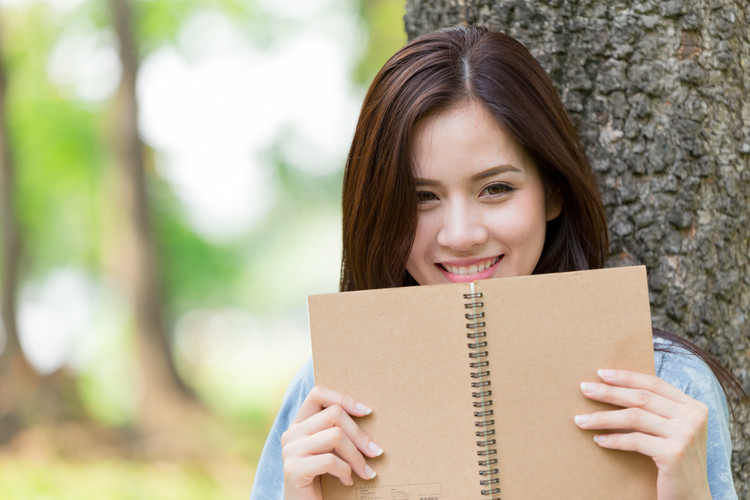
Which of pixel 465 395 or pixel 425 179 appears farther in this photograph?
pixel 425 179

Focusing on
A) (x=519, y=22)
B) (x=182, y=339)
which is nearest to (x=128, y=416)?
(x=182, y=339)

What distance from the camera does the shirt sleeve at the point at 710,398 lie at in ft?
5.52

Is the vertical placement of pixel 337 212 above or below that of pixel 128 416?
above

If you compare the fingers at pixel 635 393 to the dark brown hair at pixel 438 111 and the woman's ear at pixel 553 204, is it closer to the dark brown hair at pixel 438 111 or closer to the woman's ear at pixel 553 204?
the dark brown hair at pixel 438 111

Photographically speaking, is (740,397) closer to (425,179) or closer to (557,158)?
(557,158)

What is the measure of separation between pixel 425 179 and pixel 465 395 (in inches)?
20.4

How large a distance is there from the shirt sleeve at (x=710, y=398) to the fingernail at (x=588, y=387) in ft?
1.16

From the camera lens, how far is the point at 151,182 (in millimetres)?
13773

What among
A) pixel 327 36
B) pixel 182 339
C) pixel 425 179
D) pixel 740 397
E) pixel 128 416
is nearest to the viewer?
pixel 425 179

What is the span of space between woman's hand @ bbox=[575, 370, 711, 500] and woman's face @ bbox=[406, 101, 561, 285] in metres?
0.42

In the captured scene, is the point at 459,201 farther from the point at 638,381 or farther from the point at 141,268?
the point at 141,268

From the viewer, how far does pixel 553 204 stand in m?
2.00

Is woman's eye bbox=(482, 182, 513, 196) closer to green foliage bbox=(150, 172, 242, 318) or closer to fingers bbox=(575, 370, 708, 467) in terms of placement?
fingers bbox=(575, 370, 708, 467)

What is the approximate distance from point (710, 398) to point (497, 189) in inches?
25.7
